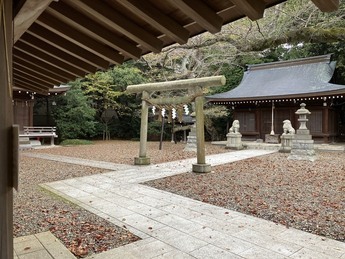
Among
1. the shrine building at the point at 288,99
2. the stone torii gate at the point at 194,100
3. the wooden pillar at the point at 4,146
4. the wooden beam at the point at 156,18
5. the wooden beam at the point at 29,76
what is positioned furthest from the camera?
the shrine building at the point at 288,99

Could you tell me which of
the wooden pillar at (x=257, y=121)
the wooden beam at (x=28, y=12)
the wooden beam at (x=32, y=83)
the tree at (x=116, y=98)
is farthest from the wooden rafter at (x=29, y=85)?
the wooden pillar at (x=257, y=121)

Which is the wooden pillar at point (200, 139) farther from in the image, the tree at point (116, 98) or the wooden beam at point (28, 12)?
the tree at point (116, 98)

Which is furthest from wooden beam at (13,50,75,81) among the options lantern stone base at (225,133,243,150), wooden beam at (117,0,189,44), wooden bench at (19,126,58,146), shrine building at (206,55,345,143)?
wooden bench at (19,126,58,146)

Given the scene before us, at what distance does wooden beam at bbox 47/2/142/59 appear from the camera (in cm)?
216

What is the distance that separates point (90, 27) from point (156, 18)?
0.67 meters

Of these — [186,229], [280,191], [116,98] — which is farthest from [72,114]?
[186,229]

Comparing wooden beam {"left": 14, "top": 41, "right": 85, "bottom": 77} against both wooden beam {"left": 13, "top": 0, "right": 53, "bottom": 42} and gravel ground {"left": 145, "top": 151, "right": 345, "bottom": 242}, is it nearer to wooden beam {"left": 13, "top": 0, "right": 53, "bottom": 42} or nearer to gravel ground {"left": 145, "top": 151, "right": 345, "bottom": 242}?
wooden beam {"left": 13, "top": 0, "right": 53, "bottom": 42}

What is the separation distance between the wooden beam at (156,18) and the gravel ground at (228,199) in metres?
2.37

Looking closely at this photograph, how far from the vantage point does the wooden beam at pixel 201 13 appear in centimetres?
181

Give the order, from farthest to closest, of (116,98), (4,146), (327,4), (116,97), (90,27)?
(116,98) < (116,97) < (90,27) < (327,4) < (4,146)

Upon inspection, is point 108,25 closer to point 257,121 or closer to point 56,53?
point 56,53

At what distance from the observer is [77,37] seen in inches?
103

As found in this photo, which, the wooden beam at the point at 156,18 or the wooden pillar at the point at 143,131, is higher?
the wooden beam at the point at 156,18

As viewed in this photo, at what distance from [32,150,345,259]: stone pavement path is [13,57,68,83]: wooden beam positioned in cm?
214
